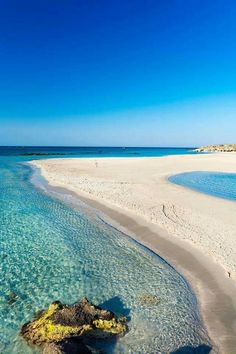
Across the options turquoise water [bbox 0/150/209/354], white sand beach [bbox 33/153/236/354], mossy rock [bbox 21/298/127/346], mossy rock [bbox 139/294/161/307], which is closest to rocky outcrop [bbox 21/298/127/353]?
mossy rock [bbox 21/298/127/346]

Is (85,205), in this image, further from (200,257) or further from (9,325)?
(9,325)

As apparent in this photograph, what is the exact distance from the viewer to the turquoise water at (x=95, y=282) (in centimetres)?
673

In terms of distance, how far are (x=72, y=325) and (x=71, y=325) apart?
2 centimetres

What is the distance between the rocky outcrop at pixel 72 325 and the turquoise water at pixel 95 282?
0.77 feet

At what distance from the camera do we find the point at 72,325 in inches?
262

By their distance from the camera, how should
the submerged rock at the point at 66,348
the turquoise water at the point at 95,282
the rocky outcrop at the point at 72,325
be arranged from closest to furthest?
the submerged rock at the point at 66,348 → the rocky outcrop at the point at 72,325 → the turquoise water at the point at 95,282

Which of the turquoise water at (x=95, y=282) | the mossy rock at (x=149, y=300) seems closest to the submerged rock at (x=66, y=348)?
the turquoise water at (x=95, y=282)

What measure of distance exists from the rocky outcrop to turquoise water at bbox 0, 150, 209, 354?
0.77 feet

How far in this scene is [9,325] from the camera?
7168 millimetres

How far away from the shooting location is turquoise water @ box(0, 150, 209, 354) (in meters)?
6.73

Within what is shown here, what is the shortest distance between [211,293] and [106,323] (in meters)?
3.25

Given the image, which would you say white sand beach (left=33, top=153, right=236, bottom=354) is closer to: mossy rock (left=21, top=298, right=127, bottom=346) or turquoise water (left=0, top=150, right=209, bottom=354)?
turquoise water (left=0, top=150, right=209, bottom=354)

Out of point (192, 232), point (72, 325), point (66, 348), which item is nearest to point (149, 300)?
point (72, 325)

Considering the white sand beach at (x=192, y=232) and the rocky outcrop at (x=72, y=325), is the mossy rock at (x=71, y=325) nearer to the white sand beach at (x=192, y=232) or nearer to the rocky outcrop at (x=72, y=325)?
the rocky outcrop at (x=72, y=325)
